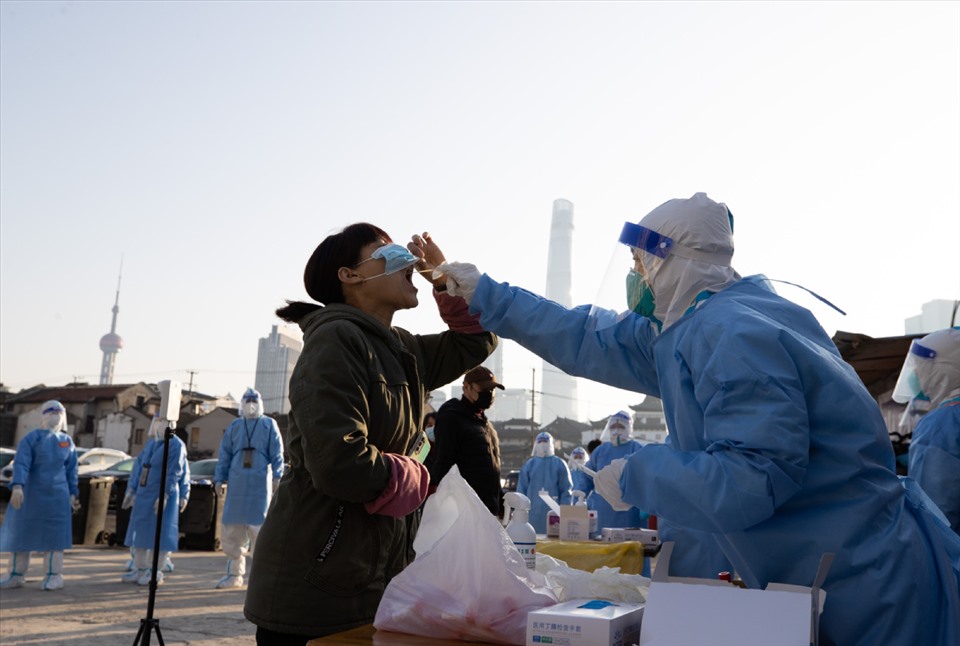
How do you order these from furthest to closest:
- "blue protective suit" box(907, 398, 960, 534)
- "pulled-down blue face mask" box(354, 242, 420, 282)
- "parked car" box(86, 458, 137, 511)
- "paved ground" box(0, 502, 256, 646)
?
"parked car" box(86, 458, 137, 511)
"paved ground" box(0, 502, 256, 646)
"blue protective suit" box(907, 398, 960, 534)
"pulled-down blue face mask" box(354, 242, 420, 282)

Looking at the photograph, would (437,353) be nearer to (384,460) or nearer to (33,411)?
(384,460)

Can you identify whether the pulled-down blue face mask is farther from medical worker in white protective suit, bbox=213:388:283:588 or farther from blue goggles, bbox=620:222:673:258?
medical worker in white protective suit, bbox=213:388:283:588

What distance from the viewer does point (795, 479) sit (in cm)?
148

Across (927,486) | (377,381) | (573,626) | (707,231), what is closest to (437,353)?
(377,381)

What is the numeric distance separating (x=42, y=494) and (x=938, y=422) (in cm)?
892

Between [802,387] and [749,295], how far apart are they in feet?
0.97

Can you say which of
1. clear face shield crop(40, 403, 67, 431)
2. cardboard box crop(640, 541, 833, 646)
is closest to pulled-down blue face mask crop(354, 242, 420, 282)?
cardboard box crop(640, 541, 833, 646)

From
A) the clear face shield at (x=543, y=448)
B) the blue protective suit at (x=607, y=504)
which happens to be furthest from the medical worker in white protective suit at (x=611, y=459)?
the clear face shield at (x=543, y=448)

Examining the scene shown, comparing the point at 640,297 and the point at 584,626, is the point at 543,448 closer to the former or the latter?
the point at 640,297

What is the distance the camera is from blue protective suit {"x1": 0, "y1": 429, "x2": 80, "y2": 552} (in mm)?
8664

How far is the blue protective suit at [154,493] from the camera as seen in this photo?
9391mm

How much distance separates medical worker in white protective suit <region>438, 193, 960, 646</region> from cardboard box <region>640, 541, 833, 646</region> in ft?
0.55

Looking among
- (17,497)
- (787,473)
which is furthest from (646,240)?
(17,497)

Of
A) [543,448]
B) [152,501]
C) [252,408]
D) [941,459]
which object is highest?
[252,408]
